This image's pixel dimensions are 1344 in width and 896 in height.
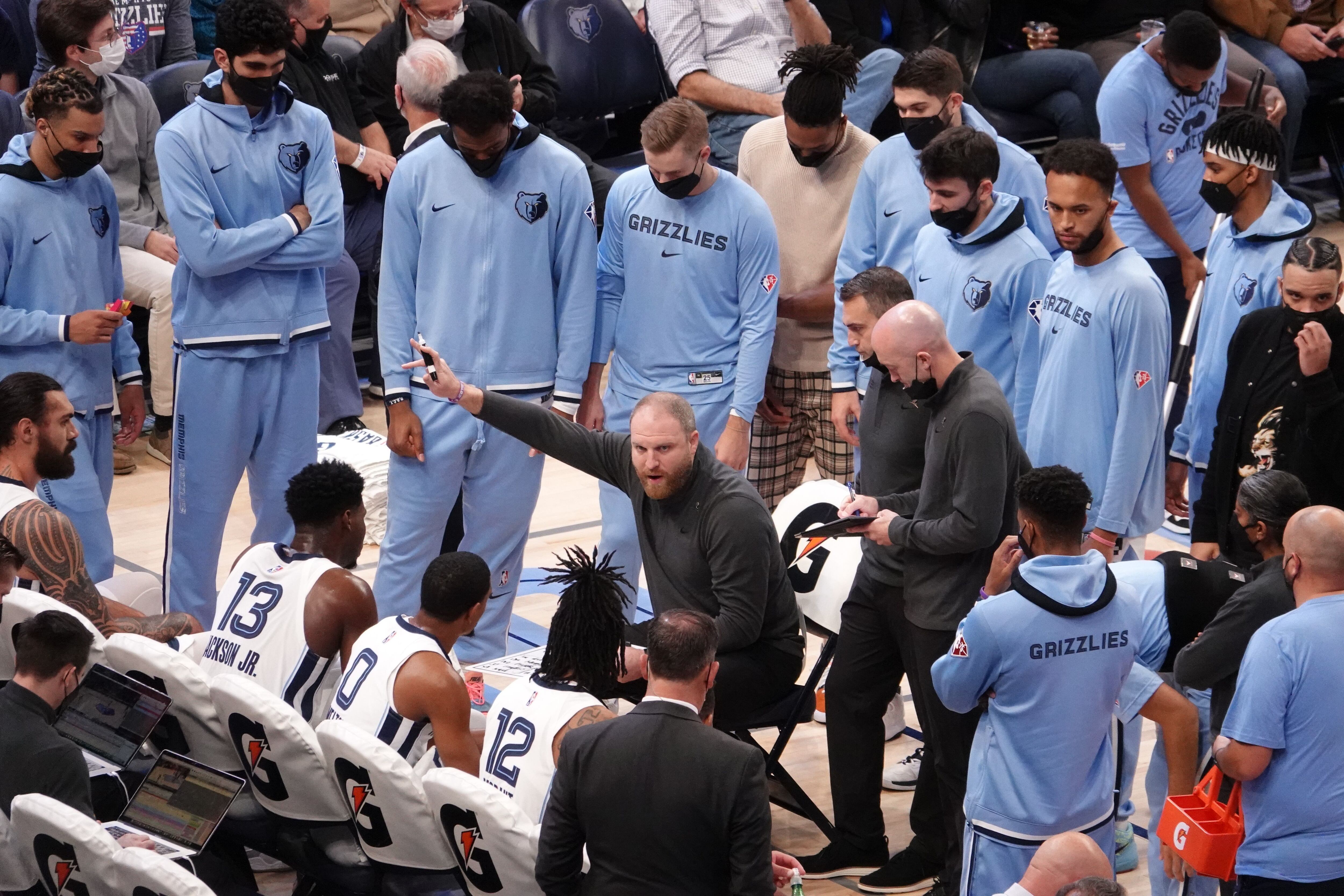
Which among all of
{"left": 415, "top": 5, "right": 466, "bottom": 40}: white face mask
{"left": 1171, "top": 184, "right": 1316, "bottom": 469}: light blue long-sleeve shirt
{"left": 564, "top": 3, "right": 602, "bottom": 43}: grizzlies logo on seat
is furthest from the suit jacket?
{"left": 564, "top": 3, "right": 602, "bottom": 43}: grizzlies logo on seat

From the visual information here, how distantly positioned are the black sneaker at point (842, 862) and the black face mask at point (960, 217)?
6.81 ft

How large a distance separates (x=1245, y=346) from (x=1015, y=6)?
6.27 metres

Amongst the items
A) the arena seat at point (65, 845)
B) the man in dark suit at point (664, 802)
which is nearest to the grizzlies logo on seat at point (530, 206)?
the man in dark suit at point (664, 802)

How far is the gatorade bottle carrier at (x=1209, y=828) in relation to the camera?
11.9ft

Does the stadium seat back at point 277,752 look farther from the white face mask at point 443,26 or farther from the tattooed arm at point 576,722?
the white face mask at point 443,26

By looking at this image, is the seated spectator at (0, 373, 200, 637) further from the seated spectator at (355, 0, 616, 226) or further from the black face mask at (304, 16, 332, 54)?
the black face mask at (304, 16, 332, 54)

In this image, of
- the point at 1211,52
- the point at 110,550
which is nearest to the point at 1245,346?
the point at 1211,52

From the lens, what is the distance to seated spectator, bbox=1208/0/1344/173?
10.6 meters

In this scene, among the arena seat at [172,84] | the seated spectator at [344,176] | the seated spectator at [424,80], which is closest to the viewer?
the seated spectator at [424,80]

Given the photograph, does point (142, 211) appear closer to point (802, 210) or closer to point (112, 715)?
point (802, 210)

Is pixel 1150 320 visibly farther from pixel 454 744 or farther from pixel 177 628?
pixel 177 628

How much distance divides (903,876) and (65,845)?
239cm

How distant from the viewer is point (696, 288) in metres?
5.78

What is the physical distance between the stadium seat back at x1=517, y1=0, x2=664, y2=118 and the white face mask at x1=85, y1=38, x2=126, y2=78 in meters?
2.80
